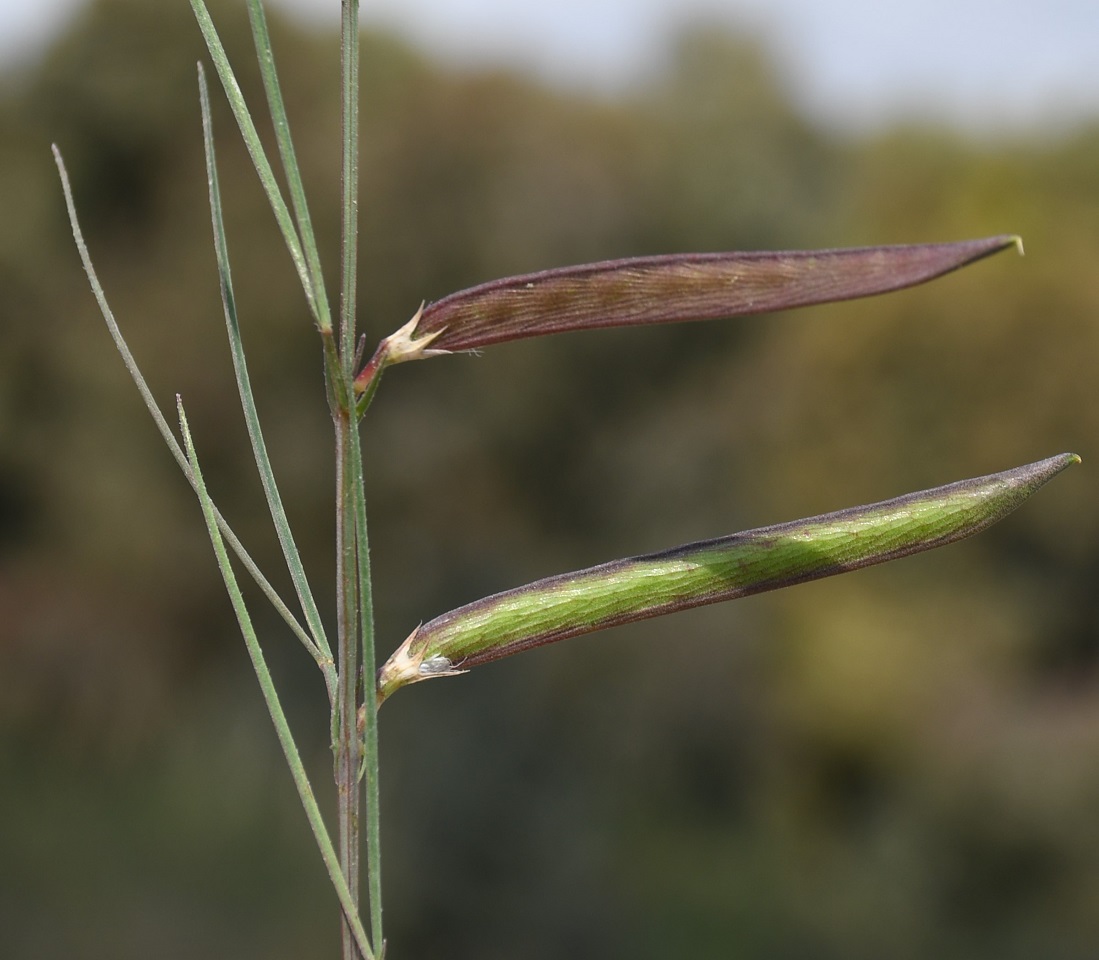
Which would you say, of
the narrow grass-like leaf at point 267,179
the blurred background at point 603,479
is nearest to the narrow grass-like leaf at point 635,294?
the narrow grass-like leaf at point 267,179

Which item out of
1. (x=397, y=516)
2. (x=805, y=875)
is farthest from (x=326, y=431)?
(x=805, y=875)

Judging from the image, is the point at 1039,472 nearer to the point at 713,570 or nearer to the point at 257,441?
the point at 713,570

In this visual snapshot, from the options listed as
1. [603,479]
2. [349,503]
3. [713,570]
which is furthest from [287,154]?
[603,479]

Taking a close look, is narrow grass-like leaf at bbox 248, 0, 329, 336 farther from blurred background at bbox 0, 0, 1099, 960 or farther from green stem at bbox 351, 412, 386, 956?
blurred background at bbox 0, 0, 1099, 960

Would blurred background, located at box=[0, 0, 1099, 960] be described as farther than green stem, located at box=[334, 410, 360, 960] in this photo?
Yes

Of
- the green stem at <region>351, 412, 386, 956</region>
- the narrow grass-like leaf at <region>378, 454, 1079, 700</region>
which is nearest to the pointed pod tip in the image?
the narrow grass-like leaf at <region>378, 454, 1079, 700</region>

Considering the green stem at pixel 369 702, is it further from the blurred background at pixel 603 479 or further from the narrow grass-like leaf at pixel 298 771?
the blurred background at pixel 603 479

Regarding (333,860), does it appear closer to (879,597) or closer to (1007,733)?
(1007,733)
